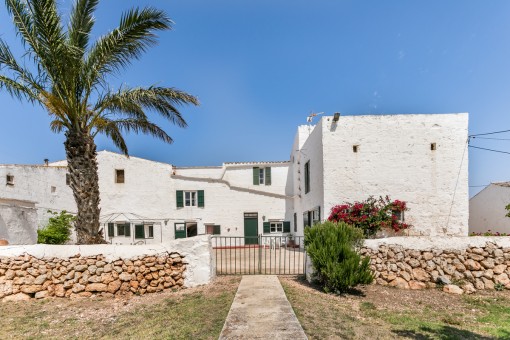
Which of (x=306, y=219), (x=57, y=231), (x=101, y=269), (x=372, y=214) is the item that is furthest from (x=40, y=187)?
(x=372, y=214)

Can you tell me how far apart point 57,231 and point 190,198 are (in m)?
8.57

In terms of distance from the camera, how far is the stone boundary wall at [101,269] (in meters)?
7.63

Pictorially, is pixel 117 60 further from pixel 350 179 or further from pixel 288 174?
pixel 288 174

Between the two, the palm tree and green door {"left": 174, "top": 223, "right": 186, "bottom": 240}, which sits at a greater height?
the palm tree

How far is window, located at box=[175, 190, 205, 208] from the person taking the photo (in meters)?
22.0

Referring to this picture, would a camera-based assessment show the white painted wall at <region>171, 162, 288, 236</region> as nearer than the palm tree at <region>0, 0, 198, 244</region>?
No

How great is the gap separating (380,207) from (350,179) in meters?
1.66

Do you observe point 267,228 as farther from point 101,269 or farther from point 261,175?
point 101,269

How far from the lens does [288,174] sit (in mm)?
22500

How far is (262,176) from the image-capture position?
22.8 m

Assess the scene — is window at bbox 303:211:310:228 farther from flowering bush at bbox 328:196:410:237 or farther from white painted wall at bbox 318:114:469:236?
flowering bush at bbox 328:196:410:237

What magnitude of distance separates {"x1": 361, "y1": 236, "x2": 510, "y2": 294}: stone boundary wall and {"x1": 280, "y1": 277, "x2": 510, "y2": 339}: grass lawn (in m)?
0.44

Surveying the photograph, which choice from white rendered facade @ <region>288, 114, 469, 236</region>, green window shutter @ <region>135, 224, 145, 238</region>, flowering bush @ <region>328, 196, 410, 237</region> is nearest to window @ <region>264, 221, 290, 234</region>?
white rendered facade @ <region>288, 114, 469, 236</region>

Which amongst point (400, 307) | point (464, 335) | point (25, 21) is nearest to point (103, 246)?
point (25, 21)
